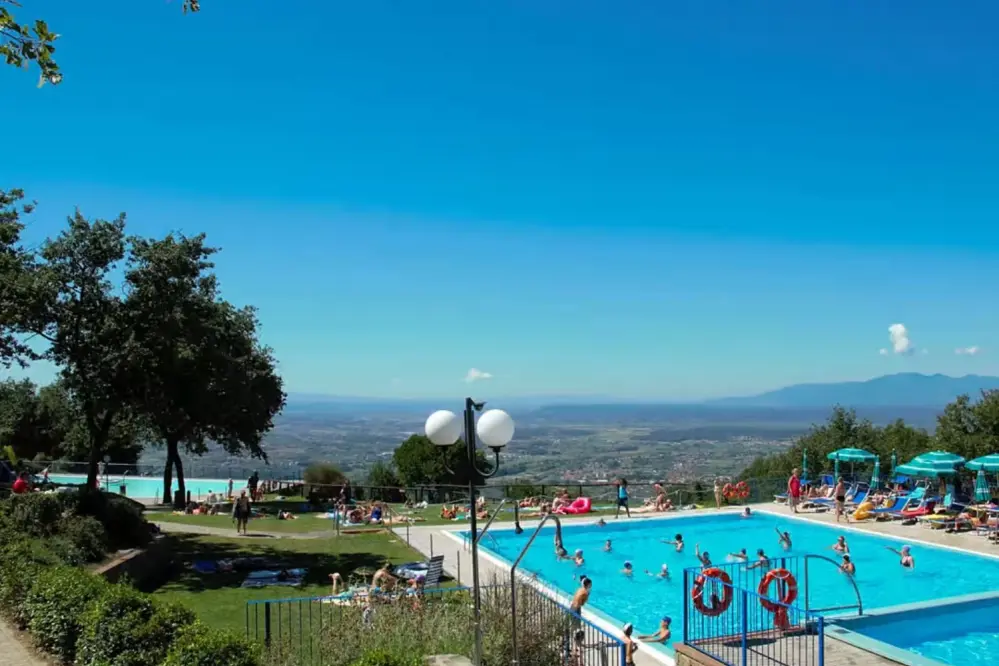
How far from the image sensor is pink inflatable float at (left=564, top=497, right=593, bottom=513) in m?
28.5

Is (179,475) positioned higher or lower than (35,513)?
lower

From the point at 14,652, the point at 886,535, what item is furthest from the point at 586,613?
the point at 886,535

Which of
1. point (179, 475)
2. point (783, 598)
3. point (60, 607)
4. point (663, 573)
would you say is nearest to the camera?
point (60, 607)

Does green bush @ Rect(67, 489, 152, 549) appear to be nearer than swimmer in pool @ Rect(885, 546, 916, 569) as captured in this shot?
Yes

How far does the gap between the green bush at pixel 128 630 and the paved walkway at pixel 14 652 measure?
101cm

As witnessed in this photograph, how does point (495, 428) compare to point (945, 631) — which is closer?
point (495, 428)

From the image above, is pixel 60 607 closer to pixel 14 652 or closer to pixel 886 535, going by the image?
pixel 14 652

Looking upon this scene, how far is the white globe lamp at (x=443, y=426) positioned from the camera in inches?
318

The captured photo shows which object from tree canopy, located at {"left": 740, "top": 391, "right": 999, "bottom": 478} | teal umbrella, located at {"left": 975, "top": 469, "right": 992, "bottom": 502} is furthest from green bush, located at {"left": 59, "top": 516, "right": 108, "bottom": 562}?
tree canopy, located at {"left": 740, "top": 391, "right": 999, "bottom": 478}

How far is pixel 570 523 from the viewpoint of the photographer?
26.2 metres

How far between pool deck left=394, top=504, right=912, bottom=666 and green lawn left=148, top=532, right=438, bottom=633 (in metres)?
0.78

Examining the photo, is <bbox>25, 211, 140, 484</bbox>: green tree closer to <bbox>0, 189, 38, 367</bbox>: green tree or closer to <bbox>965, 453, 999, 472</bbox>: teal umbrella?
<bbox>0, 189, 38, 367</bbox>: green tree

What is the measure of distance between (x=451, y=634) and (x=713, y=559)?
1459cm

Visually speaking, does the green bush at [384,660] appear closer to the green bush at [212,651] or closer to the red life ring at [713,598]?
the green bush at [212,651]
